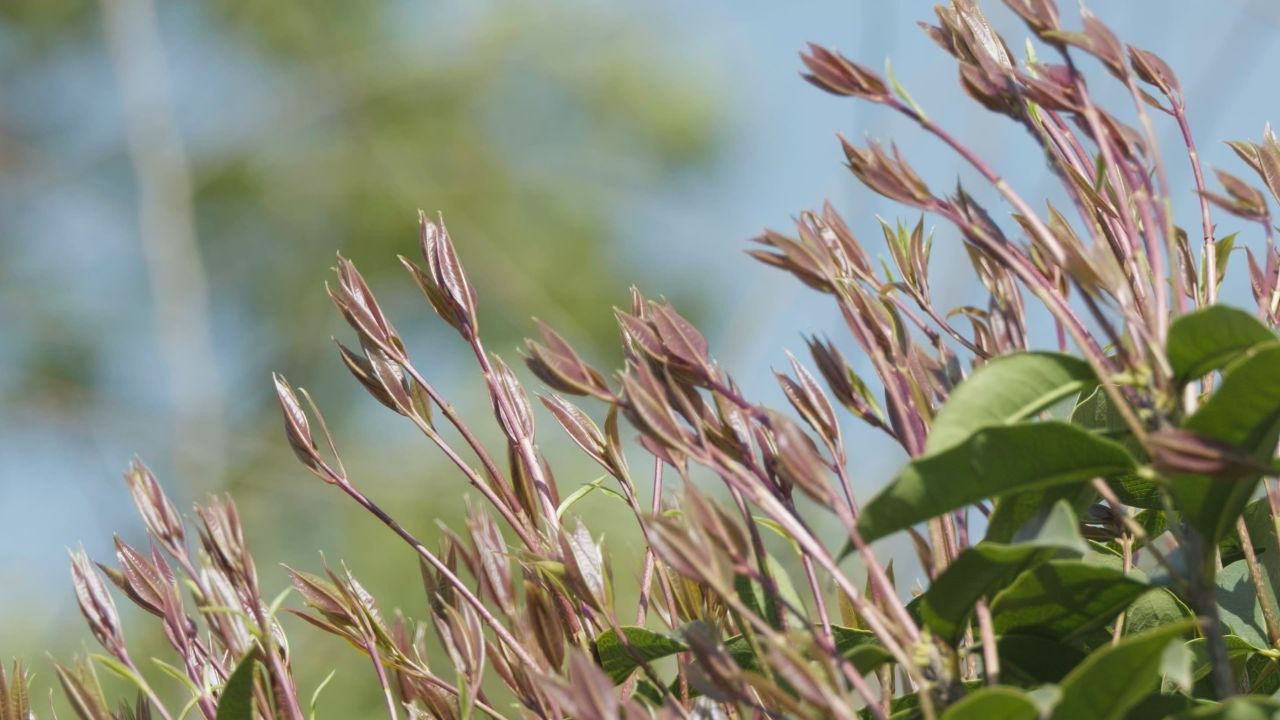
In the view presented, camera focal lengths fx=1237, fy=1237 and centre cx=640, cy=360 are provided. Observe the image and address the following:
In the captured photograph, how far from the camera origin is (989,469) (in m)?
0.35

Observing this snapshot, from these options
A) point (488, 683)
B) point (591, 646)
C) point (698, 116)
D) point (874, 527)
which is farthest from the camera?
point (698, 116)

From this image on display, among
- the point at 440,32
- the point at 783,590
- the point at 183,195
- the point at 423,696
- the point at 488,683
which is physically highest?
the point at 440,32

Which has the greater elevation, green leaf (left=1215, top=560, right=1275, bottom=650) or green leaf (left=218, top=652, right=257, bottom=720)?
green leaf (left=1215, top=560, right=1275, bottom=650)

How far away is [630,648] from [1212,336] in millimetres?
224

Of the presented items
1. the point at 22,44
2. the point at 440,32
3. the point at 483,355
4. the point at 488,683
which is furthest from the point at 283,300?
the point at 483,355

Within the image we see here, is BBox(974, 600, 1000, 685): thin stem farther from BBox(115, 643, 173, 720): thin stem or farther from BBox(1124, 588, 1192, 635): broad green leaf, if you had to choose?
BBox(115, 643, 173, 720): thin stem

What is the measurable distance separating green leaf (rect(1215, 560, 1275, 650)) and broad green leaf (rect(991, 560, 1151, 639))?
0.10 meters

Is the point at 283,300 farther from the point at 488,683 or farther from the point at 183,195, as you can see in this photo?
the point at 488,683

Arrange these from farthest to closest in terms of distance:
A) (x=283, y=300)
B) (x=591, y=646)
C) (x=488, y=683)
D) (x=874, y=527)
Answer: (x=283, y=300), (x=488, y=683), (x=591, y=646), (x=874, y=527)

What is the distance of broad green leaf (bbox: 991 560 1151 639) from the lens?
38 cm

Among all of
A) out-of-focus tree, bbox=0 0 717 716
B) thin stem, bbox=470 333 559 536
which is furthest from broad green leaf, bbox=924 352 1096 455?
out-of-focus tree, bbox=0 0 717 716

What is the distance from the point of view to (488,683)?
14.0ft

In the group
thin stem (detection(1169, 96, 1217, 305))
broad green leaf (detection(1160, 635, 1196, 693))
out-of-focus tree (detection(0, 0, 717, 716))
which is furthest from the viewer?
out-of-focus tree (detection(0, 0, 717, 716))

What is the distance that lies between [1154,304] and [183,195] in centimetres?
688
